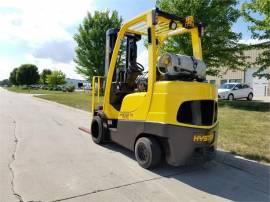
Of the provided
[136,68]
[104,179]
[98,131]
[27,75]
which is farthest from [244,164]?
[27,75]

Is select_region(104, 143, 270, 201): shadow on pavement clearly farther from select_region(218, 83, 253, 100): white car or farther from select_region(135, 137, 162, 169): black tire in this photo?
select_region(218, 83, 253, 100): white car

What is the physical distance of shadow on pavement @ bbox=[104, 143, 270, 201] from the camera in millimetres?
4487

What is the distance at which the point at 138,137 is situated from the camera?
5867 mm

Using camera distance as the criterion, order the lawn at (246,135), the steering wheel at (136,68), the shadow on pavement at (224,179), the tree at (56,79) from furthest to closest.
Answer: the tree at (56,79) < the steering wheel at (136,68) < the lawn at (246,135) < the shadow on pavement at (224,179)

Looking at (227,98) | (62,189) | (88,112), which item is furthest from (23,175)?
(227,98)

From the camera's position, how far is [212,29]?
1853cm

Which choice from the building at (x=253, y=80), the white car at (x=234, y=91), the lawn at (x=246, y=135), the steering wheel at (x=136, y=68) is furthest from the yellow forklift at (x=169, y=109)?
the building at (x=253, y=80)

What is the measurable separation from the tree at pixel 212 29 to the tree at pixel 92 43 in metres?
13.3

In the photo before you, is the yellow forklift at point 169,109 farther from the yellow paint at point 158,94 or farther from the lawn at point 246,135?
the lawn at point 246,135

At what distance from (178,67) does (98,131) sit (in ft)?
9.92

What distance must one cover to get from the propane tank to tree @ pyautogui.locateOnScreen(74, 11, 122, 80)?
26.3 m

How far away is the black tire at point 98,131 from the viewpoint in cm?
721

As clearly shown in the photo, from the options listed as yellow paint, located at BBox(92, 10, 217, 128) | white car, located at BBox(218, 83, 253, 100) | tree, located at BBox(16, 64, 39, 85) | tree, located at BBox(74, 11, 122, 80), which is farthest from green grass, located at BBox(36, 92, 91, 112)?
tree, located at BBox(16, 64, 39, 85)

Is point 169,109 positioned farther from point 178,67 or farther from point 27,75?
point 27,75
